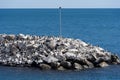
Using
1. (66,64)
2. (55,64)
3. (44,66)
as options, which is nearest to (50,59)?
(55,64)

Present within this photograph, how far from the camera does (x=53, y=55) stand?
5472cm

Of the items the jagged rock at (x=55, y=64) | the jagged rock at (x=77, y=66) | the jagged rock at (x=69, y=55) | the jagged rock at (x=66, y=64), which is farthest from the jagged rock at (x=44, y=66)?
the jagged rock at (x=77, y=66)

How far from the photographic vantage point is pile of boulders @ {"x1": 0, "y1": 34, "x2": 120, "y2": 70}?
177 ft

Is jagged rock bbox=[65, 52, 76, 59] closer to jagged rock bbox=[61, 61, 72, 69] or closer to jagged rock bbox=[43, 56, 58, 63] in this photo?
jagged rock bbox=[61, 61, 72, 69]

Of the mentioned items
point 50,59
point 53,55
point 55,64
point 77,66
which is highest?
point 53,55

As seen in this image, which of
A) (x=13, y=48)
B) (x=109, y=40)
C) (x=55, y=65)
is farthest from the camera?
(x=109, y=40)

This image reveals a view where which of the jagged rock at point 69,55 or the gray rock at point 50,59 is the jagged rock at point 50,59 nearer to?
the gray rock at point 50,59

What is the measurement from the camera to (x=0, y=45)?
60344 millimetres

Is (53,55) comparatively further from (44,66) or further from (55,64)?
(44,66)

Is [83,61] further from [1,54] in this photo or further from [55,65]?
[1,54]

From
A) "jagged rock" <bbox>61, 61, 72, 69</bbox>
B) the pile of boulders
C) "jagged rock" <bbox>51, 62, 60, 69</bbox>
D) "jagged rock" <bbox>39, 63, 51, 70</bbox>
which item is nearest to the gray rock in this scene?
the pile of boulders

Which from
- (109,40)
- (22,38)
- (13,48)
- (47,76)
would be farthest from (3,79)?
(109,40)

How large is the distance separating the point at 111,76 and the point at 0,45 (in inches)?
620

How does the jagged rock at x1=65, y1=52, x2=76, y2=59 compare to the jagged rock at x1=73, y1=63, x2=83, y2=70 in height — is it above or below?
above
